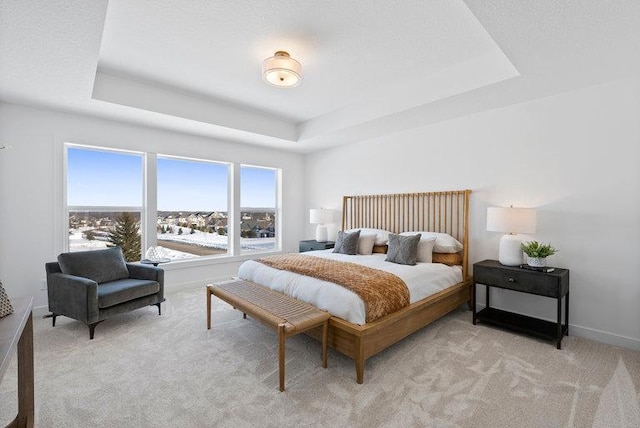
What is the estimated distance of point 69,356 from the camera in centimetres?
258

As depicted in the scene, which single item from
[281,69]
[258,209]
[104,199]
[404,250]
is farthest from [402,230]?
[104,199]

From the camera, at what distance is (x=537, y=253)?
303 cm

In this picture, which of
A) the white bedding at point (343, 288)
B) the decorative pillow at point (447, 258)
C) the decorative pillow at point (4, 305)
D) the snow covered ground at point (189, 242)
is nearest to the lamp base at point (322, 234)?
the snow covered ground at point (189, 242)

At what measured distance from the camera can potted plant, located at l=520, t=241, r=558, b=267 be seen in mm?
3014

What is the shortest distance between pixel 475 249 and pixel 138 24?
4.33m

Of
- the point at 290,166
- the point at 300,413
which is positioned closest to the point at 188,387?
the point at 300,413

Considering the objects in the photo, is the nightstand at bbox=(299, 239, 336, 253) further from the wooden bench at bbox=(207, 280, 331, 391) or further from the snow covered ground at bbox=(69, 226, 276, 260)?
the wooden bench at bbox=(207, 280, 331, 391)

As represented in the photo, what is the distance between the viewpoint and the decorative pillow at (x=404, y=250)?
351cm

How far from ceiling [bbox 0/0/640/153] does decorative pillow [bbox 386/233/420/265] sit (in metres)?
1.60

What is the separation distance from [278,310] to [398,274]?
1.28m

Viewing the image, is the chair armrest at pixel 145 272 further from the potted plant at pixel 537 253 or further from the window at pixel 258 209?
the potted plant at pixel 537 253

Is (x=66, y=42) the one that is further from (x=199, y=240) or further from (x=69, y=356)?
(x=199, y=240)

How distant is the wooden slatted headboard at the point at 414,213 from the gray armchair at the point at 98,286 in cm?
318

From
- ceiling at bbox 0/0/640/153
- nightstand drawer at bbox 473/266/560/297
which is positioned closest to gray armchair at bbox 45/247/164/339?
ceiling at bbox 0/0/640/153
